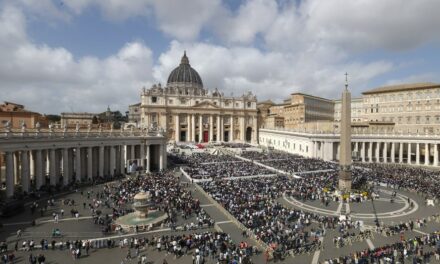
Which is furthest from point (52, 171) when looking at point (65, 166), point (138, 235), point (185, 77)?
point (185, 77)

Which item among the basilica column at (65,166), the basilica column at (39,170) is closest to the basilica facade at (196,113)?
the basilica column at (65,166)

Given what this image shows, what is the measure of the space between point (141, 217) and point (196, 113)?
68.3m

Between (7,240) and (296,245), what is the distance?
17.8 metres

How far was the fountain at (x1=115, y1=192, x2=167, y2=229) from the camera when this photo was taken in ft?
72.2

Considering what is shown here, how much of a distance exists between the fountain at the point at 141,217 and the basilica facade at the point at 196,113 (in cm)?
5794

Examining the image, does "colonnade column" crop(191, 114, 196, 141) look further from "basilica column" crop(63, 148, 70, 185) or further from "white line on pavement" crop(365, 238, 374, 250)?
"white line on pavement" crop(365, 238, 374, 250)

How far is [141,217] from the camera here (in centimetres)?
2311

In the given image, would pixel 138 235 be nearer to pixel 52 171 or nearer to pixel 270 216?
pixel 270 216

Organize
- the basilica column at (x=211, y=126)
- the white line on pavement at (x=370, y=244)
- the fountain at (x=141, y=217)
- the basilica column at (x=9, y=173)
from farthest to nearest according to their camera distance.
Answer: the basilica column at (x=211, y=126)
the basilica column at (x=9, y=173)
the fountain at (x=141, y=217)
the white line on pavement at (x=370, y=244)

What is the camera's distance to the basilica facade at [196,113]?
86250 mm

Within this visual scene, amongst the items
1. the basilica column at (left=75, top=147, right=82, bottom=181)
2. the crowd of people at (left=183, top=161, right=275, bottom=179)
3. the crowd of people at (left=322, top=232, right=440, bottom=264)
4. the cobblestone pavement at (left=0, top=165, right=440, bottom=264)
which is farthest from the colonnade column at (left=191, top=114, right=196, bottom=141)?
the crowd of people at (left=322, top=232, right=440, bottom=264)

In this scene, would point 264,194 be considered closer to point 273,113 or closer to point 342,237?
point 342,237

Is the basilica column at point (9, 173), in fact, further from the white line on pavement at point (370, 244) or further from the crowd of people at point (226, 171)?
the white line on pavement at point (370, 244)

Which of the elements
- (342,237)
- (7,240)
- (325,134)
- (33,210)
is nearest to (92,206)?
(33,210)
